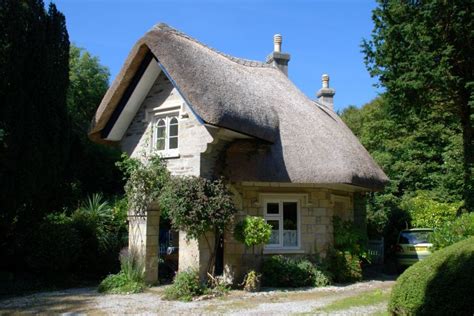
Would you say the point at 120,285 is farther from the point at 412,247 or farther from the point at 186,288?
the point at 412,247

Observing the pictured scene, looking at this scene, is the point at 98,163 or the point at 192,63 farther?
the point at 98,163

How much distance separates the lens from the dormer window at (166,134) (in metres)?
12.3

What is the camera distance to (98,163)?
853 inches

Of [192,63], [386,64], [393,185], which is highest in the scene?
[386,64]

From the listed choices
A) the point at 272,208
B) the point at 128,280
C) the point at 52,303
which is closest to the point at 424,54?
the point at 272,208

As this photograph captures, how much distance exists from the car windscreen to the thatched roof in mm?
2444

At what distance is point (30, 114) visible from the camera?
12438 millimetres

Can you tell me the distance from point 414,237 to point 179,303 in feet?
29.1

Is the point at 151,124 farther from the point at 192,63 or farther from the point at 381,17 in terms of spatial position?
the point at 381,17

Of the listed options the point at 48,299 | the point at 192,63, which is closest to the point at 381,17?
the point at 192,63

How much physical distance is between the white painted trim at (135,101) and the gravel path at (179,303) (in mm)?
4527

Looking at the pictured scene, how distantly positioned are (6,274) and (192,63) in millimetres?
7174

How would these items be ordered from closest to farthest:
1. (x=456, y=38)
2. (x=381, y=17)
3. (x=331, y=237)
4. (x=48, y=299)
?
(x=48, y=299) → (x=331, y=237) → (x=456, y=38) → (x=381, y=17)

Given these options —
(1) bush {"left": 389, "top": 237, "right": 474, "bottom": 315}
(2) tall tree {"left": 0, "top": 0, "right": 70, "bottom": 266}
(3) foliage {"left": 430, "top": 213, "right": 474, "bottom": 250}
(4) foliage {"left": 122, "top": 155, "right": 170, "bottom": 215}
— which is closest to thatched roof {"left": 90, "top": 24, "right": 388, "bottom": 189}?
(2) tall tree {"left": 0, "top": 0, "right": 70, "bottom": 266}
